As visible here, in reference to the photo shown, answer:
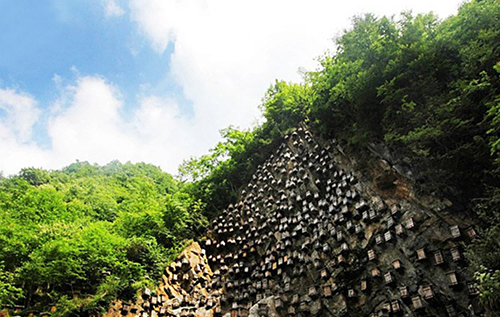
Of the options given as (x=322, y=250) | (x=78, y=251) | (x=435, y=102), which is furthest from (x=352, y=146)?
(x=78, y=251)

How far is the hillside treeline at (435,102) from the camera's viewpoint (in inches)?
226

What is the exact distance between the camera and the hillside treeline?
18.9ft

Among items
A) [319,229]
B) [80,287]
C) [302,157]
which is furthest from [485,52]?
[80,287]

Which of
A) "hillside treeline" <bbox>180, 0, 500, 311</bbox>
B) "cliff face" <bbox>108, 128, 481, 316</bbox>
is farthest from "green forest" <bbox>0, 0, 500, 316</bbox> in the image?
"cliff face" <bbox>108, 128, 481, 316</bbox>

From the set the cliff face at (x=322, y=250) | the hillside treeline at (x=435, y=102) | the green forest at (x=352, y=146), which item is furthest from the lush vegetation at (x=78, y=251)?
the hillside treeline at (x=435, y=102)

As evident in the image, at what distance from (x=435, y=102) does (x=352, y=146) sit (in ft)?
10.8

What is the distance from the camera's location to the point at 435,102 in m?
6.96

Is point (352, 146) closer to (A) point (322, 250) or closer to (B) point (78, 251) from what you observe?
(A) point (322, 250)

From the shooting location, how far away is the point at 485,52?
621cm

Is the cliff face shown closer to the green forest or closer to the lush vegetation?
the green forest

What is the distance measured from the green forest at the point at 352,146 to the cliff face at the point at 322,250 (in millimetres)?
650

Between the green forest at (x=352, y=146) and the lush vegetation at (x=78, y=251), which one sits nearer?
the green forest at (x=352, y=146)

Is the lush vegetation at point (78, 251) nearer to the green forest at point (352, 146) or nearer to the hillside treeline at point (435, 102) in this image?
the green forest at point (352, 146)

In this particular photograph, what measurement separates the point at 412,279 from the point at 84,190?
28.2 meters
